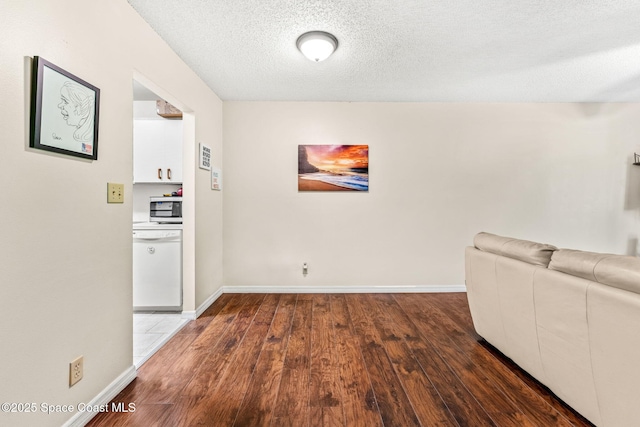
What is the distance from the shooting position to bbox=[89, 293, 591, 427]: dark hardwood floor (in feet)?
4.79

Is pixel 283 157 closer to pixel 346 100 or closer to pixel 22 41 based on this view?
pixel 346 100

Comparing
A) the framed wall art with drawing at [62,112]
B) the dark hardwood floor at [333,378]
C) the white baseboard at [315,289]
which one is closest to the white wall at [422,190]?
the white baseboard at [315,289]

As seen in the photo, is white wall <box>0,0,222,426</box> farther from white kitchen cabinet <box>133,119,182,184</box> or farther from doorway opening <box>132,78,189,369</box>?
white kitchen cabinet <box>133,119,182,184</box>

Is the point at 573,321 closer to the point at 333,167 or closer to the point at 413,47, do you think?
the point at 413,47

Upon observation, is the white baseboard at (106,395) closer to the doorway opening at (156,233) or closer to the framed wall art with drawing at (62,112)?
the doorway opening at (156,233)

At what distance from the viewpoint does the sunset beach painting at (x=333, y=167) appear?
3.56 m

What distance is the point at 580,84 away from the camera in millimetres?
3039

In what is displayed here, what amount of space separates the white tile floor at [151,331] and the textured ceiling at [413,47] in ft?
8.14

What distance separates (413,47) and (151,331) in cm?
341

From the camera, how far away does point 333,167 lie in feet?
11.7

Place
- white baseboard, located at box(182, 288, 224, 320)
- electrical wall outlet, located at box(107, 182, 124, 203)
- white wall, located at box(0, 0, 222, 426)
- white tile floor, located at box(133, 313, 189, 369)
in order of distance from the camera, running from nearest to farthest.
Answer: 1. white wall, located at box(0, 0, 222, 426)
2. electrical wall outlet, located at box(107, 182, 124, 203)
3. white tile floor, located at box(133, 313, 189, 369)
4. white baseboard, located at box(182, 288, 224, 320)

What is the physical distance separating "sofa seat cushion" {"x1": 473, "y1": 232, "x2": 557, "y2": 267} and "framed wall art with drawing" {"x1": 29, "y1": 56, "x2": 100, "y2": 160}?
259cm

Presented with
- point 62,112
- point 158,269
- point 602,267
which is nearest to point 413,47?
point 602,267

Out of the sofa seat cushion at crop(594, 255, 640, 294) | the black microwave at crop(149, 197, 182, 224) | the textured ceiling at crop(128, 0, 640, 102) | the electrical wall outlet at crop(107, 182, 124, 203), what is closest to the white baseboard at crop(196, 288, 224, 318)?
the black microwave at crop(149, 197, 182, 224)
